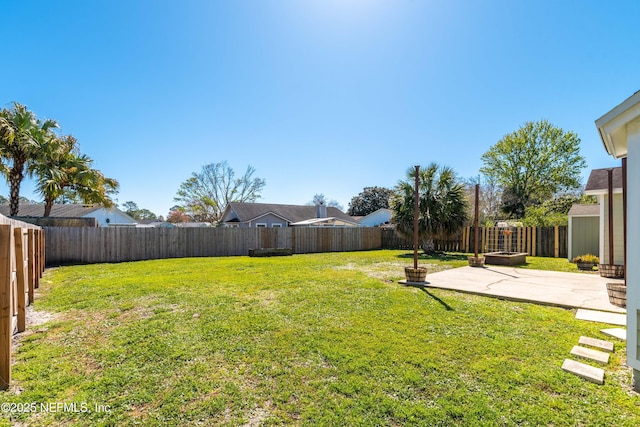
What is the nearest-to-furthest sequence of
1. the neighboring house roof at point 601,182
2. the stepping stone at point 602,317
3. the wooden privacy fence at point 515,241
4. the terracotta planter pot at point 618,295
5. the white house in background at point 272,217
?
the stepping stone at point 602,317, the terracotta planter pot at point 618,295, the neighboring house roof at point 601,182, the wooden privacy fence at point 515,241, the white house in background at point 272,217

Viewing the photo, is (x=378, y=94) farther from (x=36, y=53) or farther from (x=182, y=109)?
(x=36, y=53)

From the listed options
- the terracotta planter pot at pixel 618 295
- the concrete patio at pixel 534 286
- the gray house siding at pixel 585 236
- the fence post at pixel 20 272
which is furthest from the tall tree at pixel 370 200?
the fence post at pixel 20 272

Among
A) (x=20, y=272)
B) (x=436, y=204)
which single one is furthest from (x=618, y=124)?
(x=436, y=204)

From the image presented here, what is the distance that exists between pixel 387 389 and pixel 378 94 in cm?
1180

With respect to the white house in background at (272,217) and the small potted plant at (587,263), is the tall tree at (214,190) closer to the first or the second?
the white house in background at (272,217)

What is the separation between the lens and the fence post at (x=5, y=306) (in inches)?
99.3

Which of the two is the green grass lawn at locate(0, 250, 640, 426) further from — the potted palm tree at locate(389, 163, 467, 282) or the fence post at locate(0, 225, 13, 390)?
the potted palm tree at locate(389, 163, 467, 282)

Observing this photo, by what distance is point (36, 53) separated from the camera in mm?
9102

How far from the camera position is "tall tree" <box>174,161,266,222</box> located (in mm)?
35125

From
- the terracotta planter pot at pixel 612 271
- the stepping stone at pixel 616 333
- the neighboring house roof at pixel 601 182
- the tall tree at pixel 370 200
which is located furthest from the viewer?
the tall tree at pixel 370 200

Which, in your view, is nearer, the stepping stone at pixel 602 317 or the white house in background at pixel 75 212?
the stepping stone at pixel 602 317

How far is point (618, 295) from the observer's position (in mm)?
4691

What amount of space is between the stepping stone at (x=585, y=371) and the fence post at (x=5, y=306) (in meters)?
4.97

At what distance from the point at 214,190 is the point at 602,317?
36059 mm
